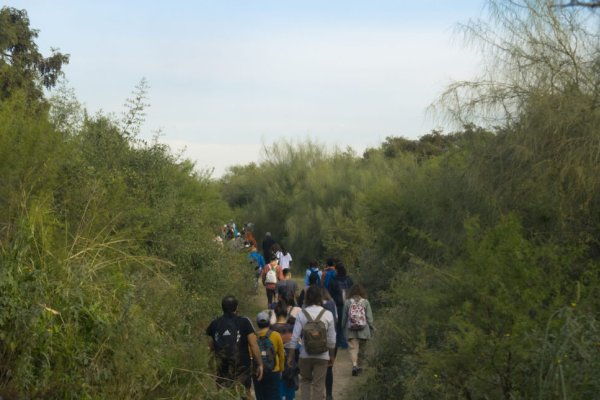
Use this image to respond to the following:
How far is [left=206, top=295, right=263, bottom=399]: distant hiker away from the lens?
10414mm

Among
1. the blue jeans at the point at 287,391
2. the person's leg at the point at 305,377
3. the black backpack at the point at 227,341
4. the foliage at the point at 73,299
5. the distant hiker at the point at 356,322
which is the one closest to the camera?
the foliage at the point at 73,299

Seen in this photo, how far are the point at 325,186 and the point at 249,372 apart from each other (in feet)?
106

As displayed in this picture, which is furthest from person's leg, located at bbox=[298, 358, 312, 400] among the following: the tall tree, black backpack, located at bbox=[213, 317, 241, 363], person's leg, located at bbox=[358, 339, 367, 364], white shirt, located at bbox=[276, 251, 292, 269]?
the tall tree

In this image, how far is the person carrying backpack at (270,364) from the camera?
11.1 meters

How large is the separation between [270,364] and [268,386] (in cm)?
32

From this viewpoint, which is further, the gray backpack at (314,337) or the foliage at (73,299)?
the gray backpack at (314,337)

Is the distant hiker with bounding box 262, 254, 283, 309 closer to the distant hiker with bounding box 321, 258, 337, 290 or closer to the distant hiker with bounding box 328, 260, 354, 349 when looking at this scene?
the distant hiker with bounding box 321, 258, 337, 290

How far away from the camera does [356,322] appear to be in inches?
564

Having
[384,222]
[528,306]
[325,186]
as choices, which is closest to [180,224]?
[384,222]

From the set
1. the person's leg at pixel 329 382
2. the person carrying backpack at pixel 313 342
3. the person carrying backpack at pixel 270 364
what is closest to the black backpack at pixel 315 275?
the person's leg at pixel 329 382

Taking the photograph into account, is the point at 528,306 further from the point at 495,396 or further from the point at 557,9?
the point at 557,9

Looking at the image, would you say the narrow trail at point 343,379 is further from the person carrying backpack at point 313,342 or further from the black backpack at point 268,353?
the black backpack at point 268,353

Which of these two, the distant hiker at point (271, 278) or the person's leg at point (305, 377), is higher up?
the distant hiker at point (271, 278)

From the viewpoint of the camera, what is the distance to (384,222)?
77.3 ft
